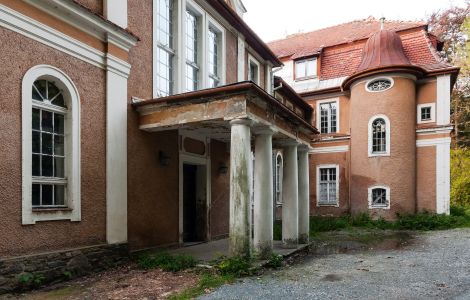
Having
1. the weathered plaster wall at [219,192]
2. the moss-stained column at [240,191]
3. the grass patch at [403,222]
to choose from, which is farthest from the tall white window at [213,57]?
the grass patch at [403,222]

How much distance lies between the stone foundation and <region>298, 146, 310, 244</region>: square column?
535 cm

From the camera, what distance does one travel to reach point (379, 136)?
1830 cm

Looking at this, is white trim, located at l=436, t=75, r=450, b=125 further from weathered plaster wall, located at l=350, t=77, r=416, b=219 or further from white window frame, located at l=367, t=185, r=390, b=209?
white window frame, located at l=367, t=185, r=390, b=209

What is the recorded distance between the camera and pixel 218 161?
11992 mm

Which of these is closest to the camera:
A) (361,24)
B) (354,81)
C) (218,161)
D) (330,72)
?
(218,161)

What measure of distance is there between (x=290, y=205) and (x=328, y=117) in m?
12.1

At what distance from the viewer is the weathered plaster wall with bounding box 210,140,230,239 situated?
38.0ft

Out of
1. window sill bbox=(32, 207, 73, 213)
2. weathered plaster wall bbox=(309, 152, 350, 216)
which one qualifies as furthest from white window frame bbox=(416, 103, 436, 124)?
window sill bbox=(32, 207, 73, 213)

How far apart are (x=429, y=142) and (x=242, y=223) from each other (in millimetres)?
14138

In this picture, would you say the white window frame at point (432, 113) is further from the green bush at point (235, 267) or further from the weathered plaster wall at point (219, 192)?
the green bush at point (235, 267)

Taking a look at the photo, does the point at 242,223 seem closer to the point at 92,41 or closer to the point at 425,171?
the point at 92,41

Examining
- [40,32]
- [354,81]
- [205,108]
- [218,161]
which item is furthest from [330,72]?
[40,32]

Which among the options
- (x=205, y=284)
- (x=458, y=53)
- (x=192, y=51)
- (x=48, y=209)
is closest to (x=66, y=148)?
(x=48, y=209)

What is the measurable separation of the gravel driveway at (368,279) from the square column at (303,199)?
141cm
